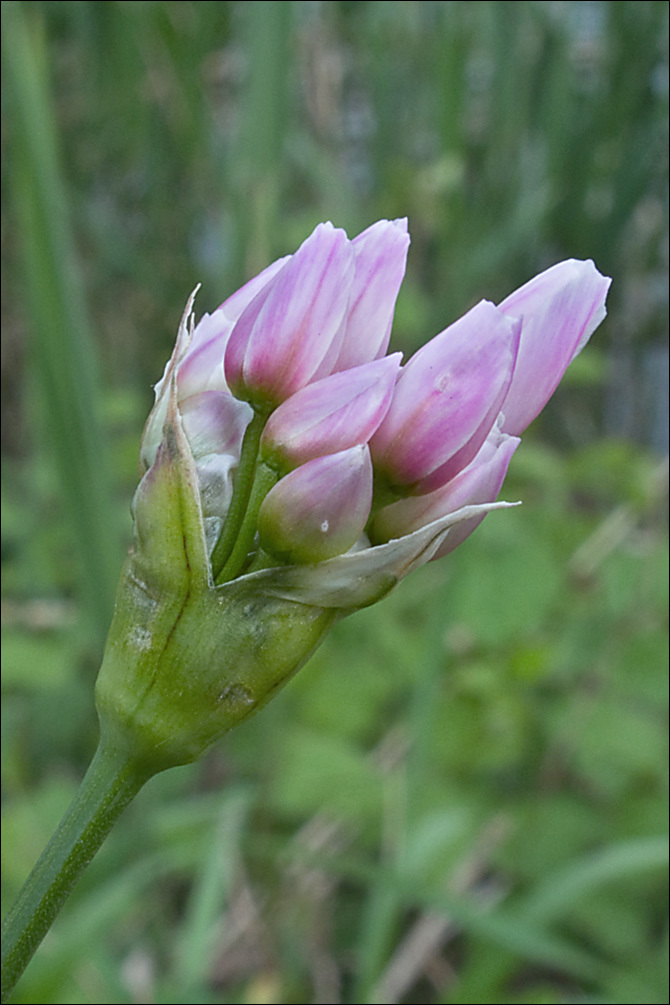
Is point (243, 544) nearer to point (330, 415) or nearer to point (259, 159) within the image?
point (330, 415)

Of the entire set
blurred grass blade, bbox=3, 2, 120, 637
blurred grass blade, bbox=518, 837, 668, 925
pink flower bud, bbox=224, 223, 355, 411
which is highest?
pink flower bud, bbox=224, 223, 355, 411

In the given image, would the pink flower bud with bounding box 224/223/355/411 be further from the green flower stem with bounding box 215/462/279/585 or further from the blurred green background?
the blurred green background

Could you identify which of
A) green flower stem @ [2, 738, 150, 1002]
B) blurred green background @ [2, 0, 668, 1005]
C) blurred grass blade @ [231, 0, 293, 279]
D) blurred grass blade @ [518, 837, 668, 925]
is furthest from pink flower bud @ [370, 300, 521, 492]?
blurred grass blade @ [231, 0, 293, 279]

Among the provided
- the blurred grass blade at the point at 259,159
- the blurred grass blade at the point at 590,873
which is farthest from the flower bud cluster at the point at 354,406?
the blurred grass blade at the point at 259,159

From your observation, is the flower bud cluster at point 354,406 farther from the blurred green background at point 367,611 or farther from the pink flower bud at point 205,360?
the blurred green background at point 367,611

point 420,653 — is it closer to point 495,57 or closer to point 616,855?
point 616,855

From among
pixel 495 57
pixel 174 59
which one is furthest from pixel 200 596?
pixel 495 57
